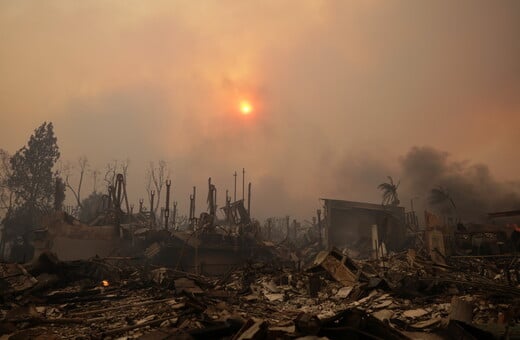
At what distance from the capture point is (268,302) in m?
11.4

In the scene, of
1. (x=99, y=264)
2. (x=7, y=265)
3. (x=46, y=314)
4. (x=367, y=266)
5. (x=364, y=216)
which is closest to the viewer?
(x=46, y=314)

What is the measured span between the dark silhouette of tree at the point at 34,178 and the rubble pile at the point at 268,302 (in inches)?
1268

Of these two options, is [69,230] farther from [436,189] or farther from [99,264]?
[436,189]

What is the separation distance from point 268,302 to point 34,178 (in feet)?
138

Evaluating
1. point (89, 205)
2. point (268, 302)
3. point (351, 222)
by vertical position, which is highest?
point (89, 205)

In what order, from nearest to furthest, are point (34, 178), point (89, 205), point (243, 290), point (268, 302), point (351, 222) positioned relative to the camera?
point (268, 302) < point (243, 290) < point (351, 222) < point (34, 178) < point (89, 205)

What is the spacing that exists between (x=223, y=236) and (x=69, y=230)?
33.7 feet

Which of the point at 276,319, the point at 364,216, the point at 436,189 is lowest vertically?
the point at 276,319

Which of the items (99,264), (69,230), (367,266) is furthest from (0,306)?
(69,230)

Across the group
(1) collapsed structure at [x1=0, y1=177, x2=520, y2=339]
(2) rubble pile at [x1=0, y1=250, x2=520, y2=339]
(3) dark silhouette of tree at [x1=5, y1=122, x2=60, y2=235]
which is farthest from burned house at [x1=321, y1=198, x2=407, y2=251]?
(3) dark silhouette of tree at [x1=5, y1=122, x2=60, y2=235]

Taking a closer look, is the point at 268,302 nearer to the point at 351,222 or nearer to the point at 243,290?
the point at 243,290

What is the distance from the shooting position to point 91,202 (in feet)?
180

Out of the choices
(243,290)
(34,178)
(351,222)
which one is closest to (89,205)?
(34,178)

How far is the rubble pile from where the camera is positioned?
5.71 m
